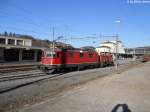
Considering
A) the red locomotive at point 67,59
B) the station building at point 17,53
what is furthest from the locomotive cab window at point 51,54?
the station building at point 17,53

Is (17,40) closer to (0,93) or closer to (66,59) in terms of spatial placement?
(66,59)

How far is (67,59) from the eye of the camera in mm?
32031

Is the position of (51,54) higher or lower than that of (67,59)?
higher

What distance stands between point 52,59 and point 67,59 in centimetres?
305

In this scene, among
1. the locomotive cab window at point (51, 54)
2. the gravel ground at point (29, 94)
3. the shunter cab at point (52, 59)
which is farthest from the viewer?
the locomotive cab window at point (51, 54)

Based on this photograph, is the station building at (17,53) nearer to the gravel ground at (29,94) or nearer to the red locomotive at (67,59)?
the red locomotive at (67,59)

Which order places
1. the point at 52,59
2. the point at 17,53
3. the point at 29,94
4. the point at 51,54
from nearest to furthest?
1. the point at 29,94
2. the point at 52,59
3. the point at 51,54
4. the point at 17,53

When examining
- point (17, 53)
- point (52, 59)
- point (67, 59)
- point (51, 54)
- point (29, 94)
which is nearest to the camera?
point (29, 94)

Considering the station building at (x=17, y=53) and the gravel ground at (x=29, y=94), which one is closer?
the gravel ground at (x=29, y=94)

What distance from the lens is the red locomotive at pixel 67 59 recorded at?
29.6 m

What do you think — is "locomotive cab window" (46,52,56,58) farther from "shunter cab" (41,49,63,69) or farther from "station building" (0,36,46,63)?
"station building" (0,36,46,63)

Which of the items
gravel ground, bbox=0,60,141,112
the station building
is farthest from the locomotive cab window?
the station building

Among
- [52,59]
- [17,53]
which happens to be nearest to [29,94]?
[52,59]

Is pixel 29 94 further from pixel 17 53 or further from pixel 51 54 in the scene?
pixel 17 53
